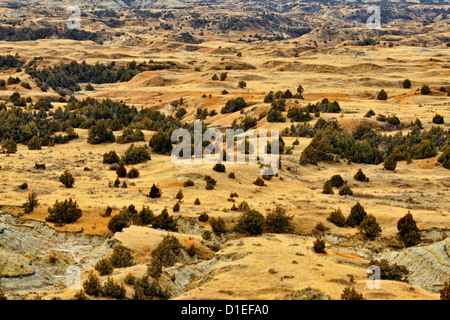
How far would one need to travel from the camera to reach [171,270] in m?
14.7

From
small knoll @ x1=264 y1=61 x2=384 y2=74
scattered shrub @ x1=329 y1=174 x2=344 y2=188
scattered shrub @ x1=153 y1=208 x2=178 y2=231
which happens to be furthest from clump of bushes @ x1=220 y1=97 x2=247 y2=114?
scattered shrub @ x1=153 y1=208 x2=178 y2=231

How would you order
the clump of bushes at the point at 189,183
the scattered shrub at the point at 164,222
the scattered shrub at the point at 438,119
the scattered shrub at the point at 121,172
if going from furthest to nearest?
the scattered shrub at the point at 438,119, the scattered shrub at the point at 121,172, the clump of bushes at the point at 189,183, the scattered shrub at the point at 164,222

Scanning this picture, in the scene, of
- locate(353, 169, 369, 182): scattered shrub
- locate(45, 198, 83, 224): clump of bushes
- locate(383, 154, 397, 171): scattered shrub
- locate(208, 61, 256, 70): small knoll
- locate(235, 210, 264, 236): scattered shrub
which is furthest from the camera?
locate(208, 61, 256, 70): small knoll

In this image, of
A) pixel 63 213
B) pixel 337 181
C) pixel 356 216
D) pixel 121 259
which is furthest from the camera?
pixel 337 181

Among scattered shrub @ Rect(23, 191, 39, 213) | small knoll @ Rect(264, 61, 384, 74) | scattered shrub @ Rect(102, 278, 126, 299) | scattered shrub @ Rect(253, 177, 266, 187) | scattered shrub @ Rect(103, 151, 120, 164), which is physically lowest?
scattered shrub @ Rect(253, 177, 266, 187)

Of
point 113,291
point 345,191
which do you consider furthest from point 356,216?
point 113,291

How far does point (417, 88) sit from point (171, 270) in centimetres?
5199

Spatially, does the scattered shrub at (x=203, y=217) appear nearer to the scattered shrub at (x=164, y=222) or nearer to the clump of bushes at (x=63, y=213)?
the scattered shrub at (x=164, y=222)

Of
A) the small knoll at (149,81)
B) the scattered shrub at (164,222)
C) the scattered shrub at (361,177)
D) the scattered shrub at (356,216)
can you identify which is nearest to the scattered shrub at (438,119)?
the scattered shrub at (361,177)

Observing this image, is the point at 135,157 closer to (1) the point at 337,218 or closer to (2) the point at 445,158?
(1) the point at 337,218

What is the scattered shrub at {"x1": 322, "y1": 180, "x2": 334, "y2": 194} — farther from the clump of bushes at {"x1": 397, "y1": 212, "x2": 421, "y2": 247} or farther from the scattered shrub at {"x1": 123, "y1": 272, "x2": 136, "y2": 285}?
the scattered shrub at {"x1": 123, "y1": 272, "x2": 136, "y2": 285}

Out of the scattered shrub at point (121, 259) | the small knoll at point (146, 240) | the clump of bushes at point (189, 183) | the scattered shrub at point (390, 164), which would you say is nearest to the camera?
the scattered shrub at point (121, 259)

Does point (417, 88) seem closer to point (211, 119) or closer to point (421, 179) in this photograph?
point (211, 119)
